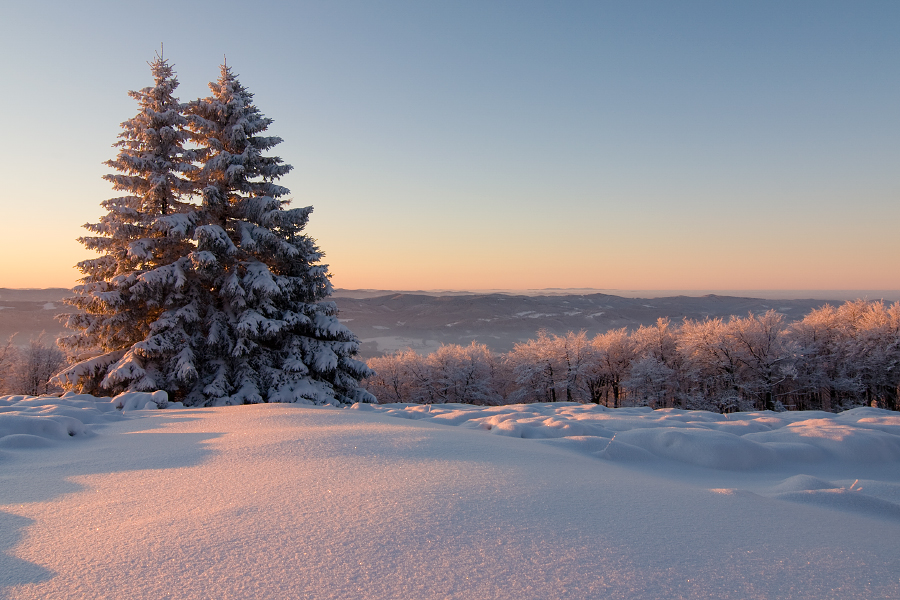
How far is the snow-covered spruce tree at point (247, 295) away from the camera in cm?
1343

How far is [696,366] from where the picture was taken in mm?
39250

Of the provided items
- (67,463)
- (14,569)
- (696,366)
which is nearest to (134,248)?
(67,463)

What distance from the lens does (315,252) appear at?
627 inches

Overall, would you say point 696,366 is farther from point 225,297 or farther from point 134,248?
point 134,248

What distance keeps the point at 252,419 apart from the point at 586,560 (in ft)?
16.9

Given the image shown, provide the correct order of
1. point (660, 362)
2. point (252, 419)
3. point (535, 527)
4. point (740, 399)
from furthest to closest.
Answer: point (660, 362), point (740, 399), point (252, 419), point (535, 527)

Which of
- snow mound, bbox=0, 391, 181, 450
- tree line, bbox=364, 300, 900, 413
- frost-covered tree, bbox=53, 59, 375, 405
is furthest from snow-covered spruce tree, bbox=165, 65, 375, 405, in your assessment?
tree line, bbox=364, 300, 900, 413

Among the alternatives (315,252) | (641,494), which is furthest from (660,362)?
(641,494)

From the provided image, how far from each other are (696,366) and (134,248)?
41.7 metres

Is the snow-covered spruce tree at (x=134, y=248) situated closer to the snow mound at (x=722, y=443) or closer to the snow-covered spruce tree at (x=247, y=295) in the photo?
the snow-covered spruce tree at (x=247, y=295)

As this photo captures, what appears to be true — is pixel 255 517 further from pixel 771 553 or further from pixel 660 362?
pixel 660 362

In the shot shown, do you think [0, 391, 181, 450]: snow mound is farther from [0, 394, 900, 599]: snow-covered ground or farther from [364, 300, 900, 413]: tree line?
[364, 300, 900, 413]: tree line

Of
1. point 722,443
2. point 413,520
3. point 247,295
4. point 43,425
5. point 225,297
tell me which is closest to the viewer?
point 413,520

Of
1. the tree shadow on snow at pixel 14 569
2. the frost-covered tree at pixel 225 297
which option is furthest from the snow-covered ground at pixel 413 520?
the frost-covered tree at pixel 225 297
